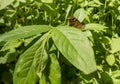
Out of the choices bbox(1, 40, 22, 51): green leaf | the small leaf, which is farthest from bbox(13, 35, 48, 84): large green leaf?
the small leaf

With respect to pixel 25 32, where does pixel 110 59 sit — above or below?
below

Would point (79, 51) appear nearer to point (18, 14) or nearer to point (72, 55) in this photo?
point (72, 55)

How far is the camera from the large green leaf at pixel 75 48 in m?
0.72

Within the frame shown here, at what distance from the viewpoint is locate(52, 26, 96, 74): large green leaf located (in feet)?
2.36

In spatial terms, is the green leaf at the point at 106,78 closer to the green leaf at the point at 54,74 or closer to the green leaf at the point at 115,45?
the green leaf at the point at 115,45

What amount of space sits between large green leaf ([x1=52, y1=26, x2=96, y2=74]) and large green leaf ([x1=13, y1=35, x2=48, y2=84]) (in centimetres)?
7

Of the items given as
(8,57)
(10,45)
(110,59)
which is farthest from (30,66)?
(110,59)

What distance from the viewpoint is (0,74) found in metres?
1.52

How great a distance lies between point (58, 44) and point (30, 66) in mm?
108

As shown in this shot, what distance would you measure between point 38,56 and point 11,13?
773 mm

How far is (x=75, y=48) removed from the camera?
77cm

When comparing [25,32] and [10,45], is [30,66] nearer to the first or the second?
[25,32]

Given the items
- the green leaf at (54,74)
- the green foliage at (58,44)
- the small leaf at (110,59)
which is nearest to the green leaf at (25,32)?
the green foliage at (58,44)

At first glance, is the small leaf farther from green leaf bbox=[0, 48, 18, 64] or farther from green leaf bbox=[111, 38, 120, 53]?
green leaf bbox=[0, 48, 18, 64]
